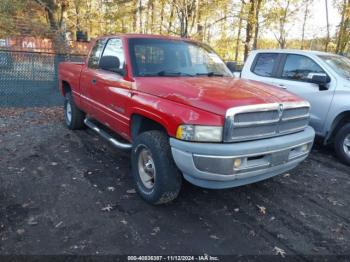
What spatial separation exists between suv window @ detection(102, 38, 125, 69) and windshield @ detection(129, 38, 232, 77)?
17 cm

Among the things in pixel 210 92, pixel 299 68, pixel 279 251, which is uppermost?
pixel 299 68

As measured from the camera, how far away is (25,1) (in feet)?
52.5

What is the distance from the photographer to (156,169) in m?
3.39

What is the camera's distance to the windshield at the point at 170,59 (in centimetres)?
412

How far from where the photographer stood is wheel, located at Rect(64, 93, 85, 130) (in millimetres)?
6340

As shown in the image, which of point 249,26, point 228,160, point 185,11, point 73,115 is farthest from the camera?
point 249,26

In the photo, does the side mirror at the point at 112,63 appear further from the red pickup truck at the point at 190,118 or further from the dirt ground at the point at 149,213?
the dirt ground at the point at 149,213

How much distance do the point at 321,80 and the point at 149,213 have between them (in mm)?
3990

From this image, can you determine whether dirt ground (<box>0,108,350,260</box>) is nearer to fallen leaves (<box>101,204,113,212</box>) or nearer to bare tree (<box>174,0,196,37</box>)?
fallen leaves (<box>101,204,113,212</box>)

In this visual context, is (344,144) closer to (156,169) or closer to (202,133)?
(202,133)

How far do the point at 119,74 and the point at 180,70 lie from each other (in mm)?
826

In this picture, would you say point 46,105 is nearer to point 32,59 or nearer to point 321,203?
point 32,59

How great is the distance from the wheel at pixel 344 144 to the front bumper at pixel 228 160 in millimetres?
2533

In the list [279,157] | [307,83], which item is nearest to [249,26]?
[307,83]
